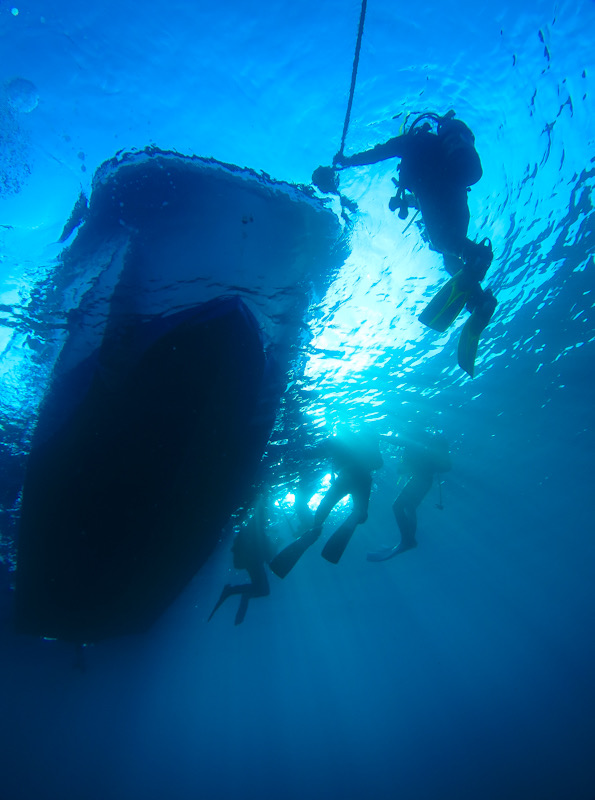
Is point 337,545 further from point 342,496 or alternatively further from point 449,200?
point 449,200

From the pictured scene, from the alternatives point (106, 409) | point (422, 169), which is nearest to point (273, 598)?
point (106, 409)

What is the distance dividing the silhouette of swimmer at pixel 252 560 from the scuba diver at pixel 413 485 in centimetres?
281

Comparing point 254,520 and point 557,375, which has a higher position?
point 557,375

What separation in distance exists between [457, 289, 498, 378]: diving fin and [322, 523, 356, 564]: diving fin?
378cm

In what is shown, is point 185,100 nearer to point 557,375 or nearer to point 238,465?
point 238,465

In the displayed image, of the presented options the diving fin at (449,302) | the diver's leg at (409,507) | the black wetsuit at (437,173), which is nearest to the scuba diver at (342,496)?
the diver's leg at (409,507)

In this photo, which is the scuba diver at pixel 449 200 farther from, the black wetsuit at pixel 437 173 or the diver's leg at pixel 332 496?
the diver's leg at pixel 332 496

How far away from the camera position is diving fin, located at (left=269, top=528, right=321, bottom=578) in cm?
616

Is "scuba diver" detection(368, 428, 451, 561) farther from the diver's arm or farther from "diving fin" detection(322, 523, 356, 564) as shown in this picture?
the diver's arm

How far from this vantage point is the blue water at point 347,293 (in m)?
4.39

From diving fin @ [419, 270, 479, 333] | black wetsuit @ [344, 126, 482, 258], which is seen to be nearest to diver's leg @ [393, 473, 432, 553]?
diving fin @ [419, 270, 479, 333]

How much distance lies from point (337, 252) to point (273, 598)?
100.0 feet

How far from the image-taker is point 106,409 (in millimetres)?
4484

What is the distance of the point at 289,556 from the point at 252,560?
2461 millimetres
